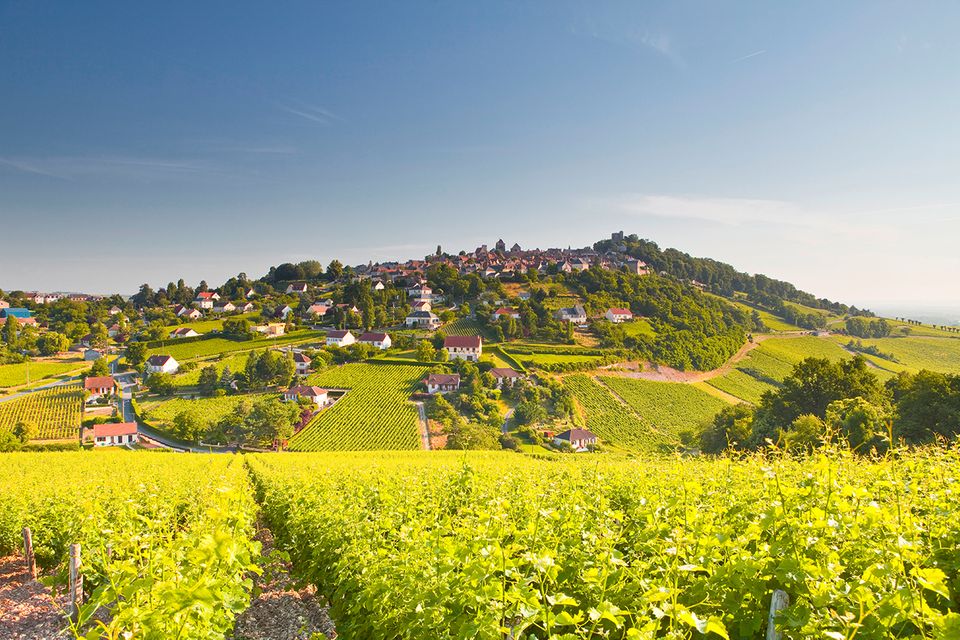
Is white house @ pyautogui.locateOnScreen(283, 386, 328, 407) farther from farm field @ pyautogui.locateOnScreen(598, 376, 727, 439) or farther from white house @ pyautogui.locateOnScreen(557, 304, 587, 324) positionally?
white house @ pyautogui.locateOnScreen(557, 304, 587, 324)

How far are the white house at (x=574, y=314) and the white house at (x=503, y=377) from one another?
3024 centimetres

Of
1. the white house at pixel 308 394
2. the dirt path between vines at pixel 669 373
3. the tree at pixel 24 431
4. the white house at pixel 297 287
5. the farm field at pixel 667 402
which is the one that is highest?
the white house at pixel 297 287

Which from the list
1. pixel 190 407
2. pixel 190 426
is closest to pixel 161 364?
pixel 190 407

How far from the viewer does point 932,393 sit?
28.5 metres

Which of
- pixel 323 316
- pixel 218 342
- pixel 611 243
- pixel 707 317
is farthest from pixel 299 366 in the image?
pixel 611 243

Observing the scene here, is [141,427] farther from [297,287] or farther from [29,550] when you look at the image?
[297,287]

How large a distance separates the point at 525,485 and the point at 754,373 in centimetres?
8901

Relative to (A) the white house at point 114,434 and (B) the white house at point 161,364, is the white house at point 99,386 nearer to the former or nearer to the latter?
(B) the white house at point 161,364

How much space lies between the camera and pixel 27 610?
9.27 m

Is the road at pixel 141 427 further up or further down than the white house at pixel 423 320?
further down

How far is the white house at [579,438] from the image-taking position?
52969 mm

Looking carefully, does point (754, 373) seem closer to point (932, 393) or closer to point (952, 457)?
point (932, 393)

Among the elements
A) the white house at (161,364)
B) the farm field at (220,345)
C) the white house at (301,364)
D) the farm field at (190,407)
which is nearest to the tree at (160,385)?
the farm field at (190,407)

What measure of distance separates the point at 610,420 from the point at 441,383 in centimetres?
2518
